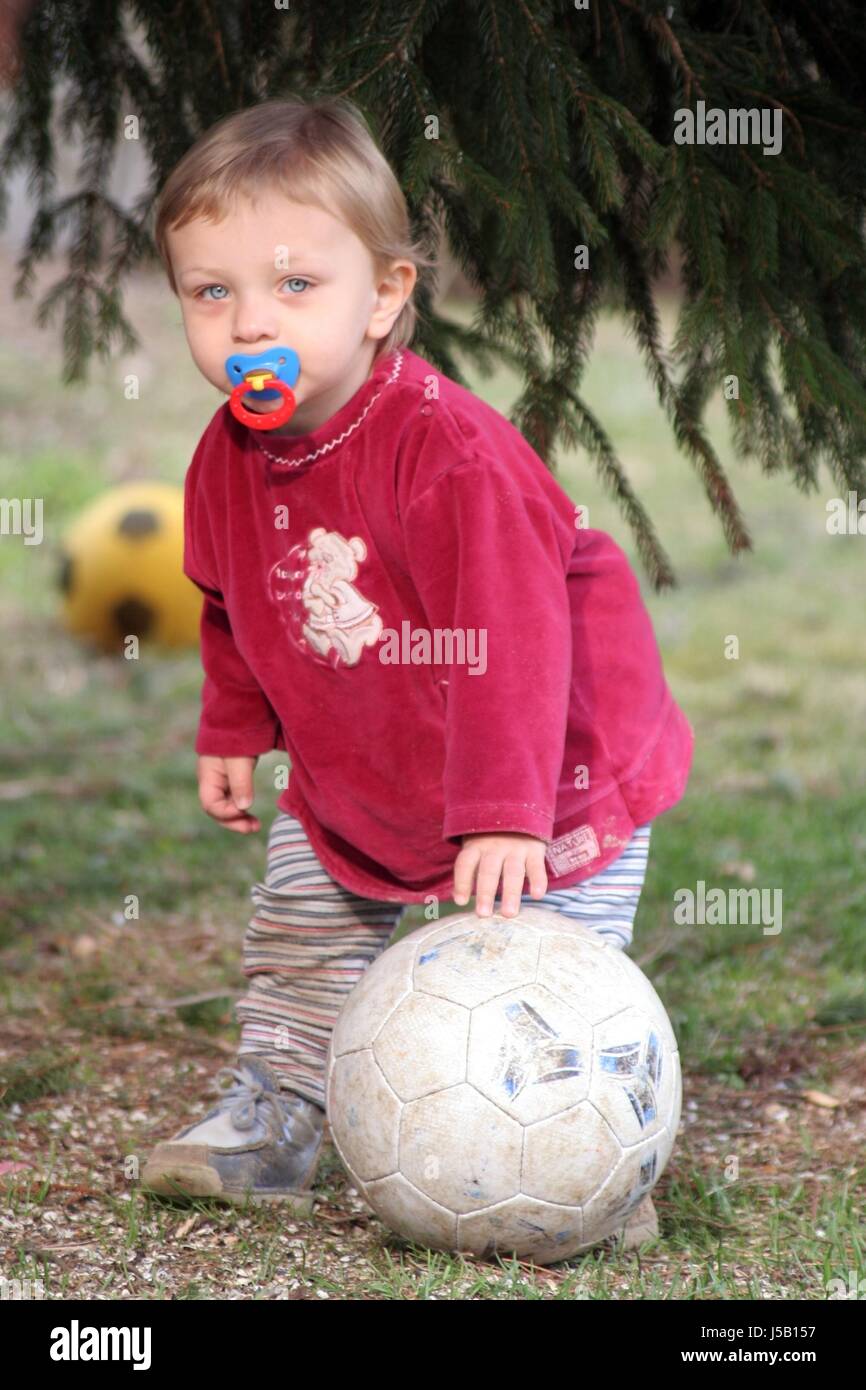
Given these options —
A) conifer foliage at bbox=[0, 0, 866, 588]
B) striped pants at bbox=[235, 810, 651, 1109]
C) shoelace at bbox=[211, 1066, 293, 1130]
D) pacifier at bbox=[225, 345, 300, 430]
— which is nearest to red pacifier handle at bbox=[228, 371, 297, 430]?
pacifier at bbox=[225, 345, 300, 430]

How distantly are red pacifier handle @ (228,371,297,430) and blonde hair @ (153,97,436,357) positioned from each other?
0.84 ft

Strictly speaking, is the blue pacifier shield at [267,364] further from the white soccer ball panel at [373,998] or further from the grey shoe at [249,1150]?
the grey shoe at [249,1150]

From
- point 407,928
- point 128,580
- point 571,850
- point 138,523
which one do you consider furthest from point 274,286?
point 138,523

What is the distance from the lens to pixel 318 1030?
321 centimetres

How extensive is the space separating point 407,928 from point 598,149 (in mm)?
2238

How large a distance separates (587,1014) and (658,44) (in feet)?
5.82

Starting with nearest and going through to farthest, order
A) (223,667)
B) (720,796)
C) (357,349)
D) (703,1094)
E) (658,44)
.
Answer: (357,349) < (658,44) < (223,667) < (703,1094) < (720,796)

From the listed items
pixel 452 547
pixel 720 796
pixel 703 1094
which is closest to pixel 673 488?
pixel 720 796

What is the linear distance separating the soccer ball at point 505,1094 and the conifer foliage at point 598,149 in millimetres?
1158

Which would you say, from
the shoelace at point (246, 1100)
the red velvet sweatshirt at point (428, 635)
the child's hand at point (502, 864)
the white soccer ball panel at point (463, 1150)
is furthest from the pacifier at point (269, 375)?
the shoelace at point (246, 1100)

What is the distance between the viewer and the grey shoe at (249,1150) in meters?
2.89

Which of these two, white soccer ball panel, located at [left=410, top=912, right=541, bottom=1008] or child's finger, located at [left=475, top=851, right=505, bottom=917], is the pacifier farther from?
white soccer ball panel, located at [left=410, top=912, right=541, bottom=1008]

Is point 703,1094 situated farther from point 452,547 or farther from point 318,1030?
point 452,547

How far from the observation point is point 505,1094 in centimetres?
256
